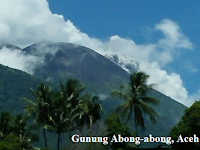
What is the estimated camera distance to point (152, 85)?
43625 millimetres

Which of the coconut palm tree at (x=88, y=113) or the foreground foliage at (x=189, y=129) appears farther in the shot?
the coconut palm tree at (x=88, y=113)

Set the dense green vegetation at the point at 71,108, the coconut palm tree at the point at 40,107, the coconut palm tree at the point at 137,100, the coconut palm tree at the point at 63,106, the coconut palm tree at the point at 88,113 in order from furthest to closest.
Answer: the coconut palm tree at the point at 40,107, the coconut palm tree at the point at 88,113, the coconut palm tree at the point at 63,106, the dense green vegetation at the point at 71,108, the coconut palm tree at the point at 137,100

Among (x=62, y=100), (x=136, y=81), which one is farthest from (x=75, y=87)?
(x=136, y=81)

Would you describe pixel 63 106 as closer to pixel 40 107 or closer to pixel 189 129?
pixel 40 107

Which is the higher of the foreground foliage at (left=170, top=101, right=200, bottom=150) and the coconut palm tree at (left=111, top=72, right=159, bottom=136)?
the coconut palm tree at (left=111, top=72, right=159, bottom=136)

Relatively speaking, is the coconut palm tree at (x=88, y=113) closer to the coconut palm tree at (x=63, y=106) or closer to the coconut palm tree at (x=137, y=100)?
the coconut palm tree at (x=63, y=106)

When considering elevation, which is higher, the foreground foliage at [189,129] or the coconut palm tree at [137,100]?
the coconut palm tree at [137,100]

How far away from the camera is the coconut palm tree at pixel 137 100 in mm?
42500

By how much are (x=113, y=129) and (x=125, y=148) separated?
240cm

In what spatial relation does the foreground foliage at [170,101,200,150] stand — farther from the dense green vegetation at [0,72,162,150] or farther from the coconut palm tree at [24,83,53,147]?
the coconut palm tree at [24,83,53,147]

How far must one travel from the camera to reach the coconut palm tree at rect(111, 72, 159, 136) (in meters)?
42.5

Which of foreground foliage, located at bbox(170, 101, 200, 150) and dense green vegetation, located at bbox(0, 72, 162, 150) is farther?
dense green vegetation, located at bbox(0, 72, 162, 150)

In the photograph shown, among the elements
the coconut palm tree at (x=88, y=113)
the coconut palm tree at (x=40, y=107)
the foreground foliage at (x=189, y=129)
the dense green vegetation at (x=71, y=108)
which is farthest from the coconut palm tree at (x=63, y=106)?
the foreground foliage at (x=189, y=129)

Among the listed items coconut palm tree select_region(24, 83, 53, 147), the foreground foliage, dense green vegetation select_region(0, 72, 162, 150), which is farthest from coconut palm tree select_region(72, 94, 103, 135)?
the foreground foliage
